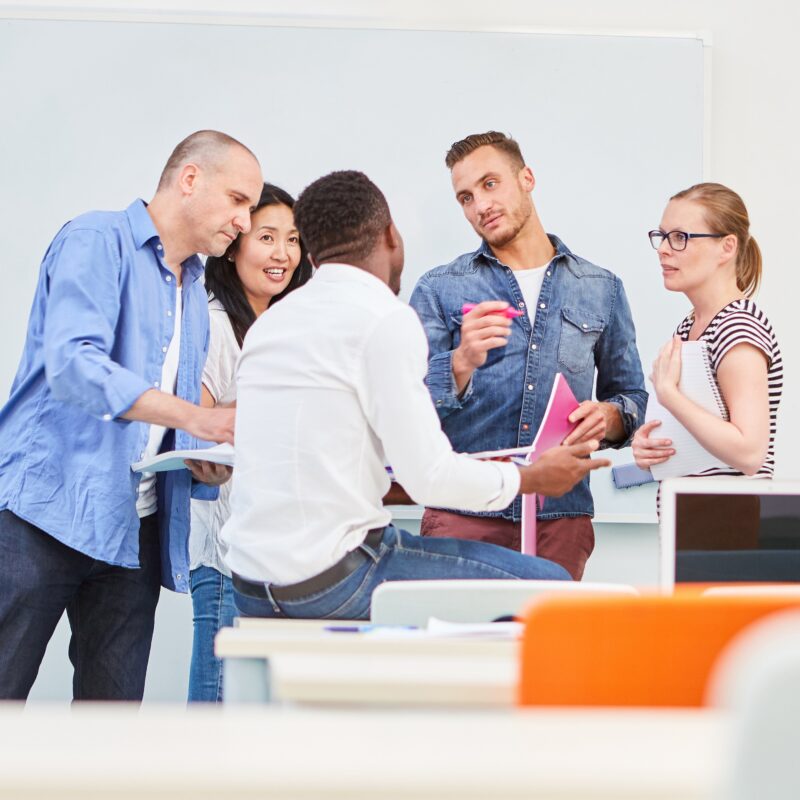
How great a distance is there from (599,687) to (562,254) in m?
2.59

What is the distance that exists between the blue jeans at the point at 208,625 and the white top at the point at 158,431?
60 cm

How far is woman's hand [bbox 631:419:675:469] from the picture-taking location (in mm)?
2666

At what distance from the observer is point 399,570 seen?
2.00 metres

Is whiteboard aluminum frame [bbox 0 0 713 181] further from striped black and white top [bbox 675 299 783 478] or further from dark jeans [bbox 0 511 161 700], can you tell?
dark jeans [bbox 0 511 161 700]

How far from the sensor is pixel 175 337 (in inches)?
106

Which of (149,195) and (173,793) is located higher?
(149,195)

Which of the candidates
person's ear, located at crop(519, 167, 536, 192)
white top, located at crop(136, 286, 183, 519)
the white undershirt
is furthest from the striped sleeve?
white top, located at crop(136, 286, 183, 519)

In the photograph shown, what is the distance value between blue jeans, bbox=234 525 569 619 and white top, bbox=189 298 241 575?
1127 mm

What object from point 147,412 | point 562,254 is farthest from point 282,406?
point 562,254

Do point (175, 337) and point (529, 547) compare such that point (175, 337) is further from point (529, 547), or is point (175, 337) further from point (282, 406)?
point (529, 547)

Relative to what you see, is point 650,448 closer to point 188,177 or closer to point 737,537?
point 737,537

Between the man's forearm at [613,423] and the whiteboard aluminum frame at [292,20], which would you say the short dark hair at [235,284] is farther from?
the man's forearm at [613,423]

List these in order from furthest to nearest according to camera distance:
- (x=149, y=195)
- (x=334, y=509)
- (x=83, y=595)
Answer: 1. (x=149, y=195)
2. (x=83, y=595)
3. (x=334, y=509)

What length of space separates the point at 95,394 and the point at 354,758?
201 centimetres
